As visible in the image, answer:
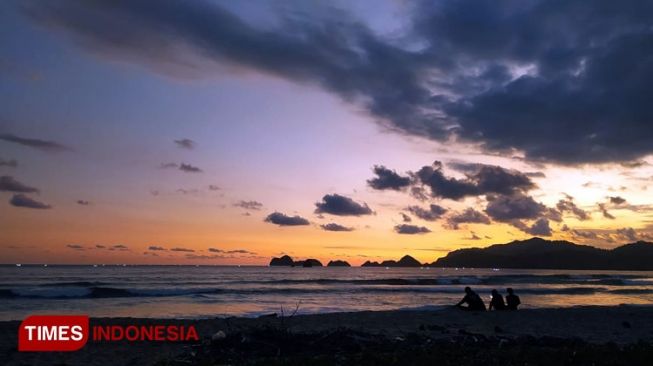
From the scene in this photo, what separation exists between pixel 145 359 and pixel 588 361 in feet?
34.2

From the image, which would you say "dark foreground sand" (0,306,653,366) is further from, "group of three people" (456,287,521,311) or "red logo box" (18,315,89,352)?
"group of three people" (456,287,521,311)

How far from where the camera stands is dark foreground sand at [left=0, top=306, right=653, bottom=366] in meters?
10.4

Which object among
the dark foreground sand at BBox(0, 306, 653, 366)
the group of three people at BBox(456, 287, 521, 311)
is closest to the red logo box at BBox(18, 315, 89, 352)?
the dark foreground sand at BBox(0, 306, 653, 366)

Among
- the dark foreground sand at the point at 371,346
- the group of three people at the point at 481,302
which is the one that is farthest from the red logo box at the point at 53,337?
the group of three people at the point at 481,302

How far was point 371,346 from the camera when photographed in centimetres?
1288

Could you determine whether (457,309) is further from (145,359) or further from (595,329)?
(145,359)

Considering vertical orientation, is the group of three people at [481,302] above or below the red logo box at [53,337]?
below

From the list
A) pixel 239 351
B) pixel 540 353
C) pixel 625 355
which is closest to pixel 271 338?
pixel 239 351

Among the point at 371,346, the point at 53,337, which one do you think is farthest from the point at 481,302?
the point at 53,337

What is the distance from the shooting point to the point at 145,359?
41.0 ft

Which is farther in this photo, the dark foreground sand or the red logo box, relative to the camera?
the red logo box

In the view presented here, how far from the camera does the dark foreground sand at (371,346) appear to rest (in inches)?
409

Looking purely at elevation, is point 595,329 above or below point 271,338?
below

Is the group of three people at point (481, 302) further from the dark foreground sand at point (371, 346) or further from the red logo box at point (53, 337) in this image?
the red logo box at point (53, 337)
